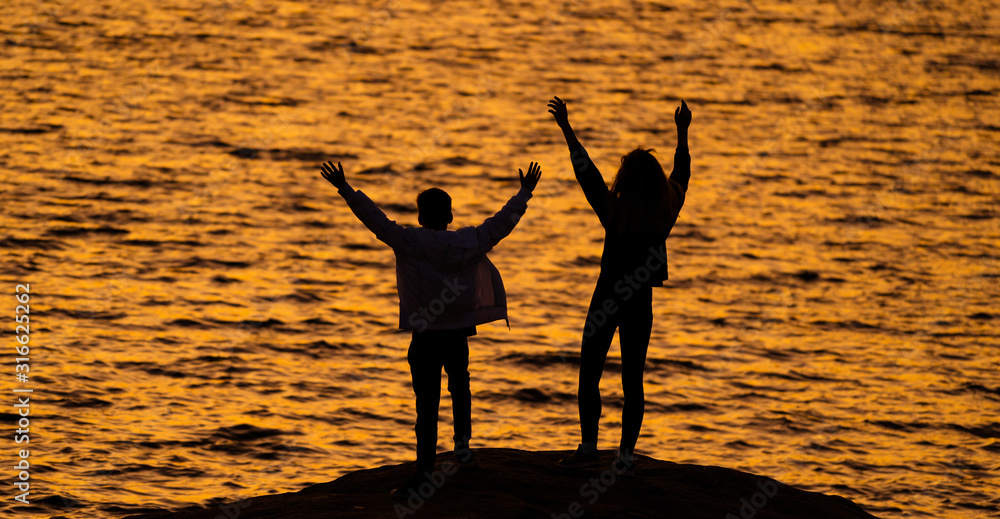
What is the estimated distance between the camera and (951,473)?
1454 centimetres

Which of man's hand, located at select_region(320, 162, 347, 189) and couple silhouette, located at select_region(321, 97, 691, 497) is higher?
man's hand, located at select_region(320, 162, 347, 189)

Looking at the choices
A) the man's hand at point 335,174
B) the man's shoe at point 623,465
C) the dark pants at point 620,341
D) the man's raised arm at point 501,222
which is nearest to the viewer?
the man's hand at point 335,174

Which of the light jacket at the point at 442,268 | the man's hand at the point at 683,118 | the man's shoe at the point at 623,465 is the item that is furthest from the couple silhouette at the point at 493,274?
the man's hand at the point at 683,118

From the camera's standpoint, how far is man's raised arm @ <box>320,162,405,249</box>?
7109 mm

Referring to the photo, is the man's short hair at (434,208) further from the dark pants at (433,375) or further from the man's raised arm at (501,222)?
the dark pants at (433,375)

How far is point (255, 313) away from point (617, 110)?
15.0m

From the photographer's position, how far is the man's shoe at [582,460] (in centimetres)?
801

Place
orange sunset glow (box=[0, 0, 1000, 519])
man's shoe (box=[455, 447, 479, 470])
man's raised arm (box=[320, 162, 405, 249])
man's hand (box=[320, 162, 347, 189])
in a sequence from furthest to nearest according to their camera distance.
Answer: orange sunset glow (box=[0, 0, 1000, 519]) → man's shoe (box=[455, 447, 479, 470]) → man's hand (box=[320, 162, 347, 189]) → man's raised arm (box=[320, 162, 405, 249])

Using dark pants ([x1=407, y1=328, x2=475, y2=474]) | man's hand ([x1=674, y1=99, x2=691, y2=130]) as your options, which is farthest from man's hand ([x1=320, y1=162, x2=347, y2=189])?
man's hand ([x1=674, y1=99, x2=691, y2=130])

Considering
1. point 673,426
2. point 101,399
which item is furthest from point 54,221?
point 673,426

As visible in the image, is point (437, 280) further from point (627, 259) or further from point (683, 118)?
point (683, 118)

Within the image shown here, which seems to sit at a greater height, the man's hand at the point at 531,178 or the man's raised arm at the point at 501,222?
the man's hand at the point at 531,178

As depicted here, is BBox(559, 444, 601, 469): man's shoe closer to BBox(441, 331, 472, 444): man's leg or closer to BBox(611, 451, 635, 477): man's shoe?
BBox(611, 451, 635, 477): man's shoe

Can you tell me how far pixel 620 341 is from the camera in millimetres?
7531
